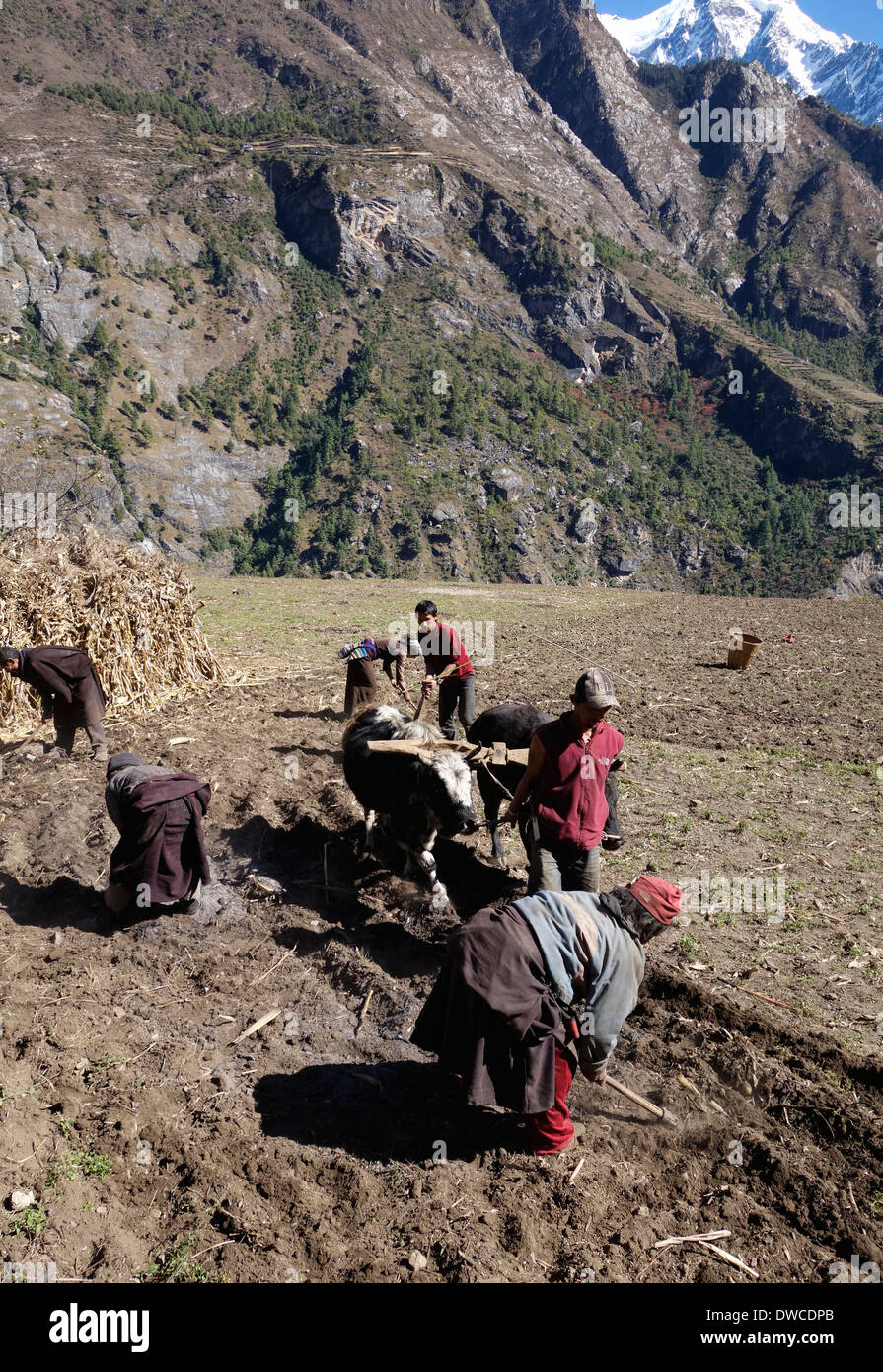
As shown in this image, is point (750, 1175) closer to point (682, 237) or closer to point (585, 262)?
point (585, 262)

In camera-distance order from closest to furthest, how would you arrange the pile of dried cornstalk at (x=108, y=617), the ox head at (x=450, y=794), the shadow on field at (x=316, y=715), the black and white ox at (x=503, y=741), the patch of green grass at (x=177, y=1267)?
the patch of green grass at (x=177, y=1267) < the ox head at (x=450, y=794) < the black and white ox at (x=503, y=741) < the pile of dried cornstalk at (x=108, y=617) < the shadow on field at (x=316, y=715)

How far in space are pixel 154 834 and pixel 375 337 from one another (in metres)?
127

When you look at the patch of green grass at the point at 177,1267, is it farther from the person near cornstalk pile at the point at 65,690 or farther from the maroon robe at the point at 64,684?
the maroon robe at the point at 64,684

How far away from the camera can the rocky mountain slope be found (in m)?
99.3

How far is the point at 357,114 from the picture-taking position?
5896 inches

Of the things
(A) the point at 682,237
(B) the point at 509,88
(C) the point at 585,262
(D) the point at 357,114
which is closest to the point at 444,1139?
(C) the point at 585,262

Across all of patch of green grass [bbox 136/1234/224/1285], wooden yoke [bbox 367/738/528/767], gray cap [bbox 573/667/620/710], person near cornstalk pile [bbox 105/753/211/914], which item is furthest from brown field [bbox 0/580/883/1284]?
gray cap [bbox 573/667/620/710]

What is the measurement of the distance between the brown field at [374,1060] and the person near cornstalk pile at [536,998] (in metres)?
0.62

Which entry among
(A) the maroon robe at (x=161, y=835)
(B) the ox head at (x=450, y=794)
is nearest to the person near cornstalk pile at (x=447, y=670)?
(B) the ox head at (x=450, y=794)

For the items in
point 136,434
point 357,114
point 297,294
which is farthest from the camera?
point 357,114

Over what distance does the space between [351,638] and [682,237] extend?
7981 inches

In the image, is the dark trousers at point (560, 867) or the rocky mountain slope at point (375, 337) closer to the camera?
the dark trousers at point (560, 867)

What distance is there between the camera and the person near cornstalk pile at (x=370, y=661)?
10273mm

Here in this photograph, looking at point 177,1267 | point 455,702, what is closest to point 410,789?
point 455,702
